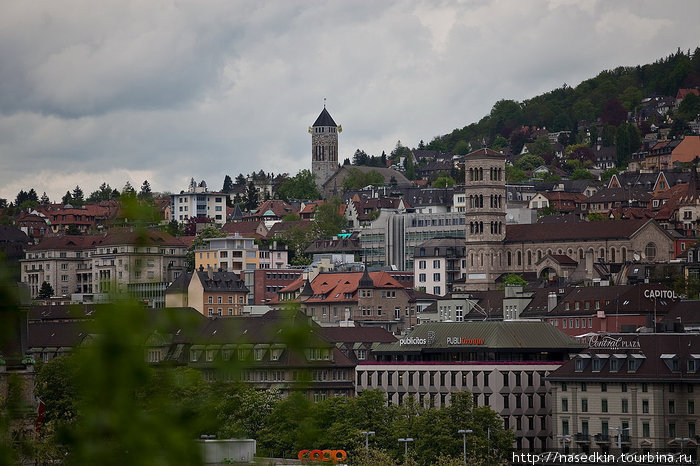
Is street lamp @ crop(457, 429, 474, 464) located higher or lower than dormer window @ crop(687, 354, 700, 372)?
lower

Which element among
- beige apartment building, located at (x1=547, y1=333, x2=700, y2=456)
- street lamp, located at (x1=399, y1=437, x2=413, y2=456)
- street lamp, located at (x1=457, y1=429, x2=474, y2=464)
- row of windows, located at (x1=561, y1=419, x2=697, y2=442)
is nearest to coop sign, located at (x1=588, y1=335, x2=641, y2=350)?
beige apartment building, located at (x1=547, y1=333, x2=700, y2=456)

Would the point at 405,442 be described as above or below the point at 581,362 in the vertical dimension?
below

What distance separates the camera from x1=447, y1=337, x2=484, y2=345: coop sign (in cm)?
12031

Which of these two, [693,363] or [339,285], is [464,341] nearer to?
[693,363]

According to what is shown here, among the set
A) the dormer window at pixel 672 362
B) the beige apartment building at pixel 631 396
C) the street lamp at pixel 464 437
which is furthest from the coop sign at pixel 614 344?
the street lamp at pixel 464 437

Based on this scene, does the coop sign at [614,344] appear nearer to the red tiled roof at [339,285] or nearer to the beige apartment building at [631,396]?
the beige apartment building at [631,396]

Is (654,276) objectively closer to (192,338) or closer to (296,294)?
(296,294)

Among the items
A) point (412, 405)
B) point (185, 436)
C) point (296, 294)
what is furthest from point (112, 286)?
point (296, 294)

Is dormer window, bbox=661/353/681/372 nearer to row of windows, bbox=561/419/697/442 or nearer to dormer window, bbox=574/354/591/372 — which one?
row of windows, bbox=561/419/697/442

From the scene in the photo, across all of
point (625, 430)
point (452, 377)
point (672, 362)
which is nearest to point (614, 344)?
point (672, 362)

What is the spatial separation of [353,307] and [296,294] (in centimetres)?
1190

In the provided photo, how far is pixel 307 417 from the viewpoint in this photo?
17.2m

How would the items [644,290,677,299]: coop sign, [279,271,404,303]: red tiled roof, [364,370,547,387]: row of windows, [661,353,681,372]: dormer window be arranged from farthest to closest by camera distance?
[279,271,404,303]: red tiled roof < [644,290,677,299]: coop sign < [364,370,547,387]: row of windows < [661,353,681,372]: dormer window

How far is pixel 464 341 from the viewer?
398 feet
